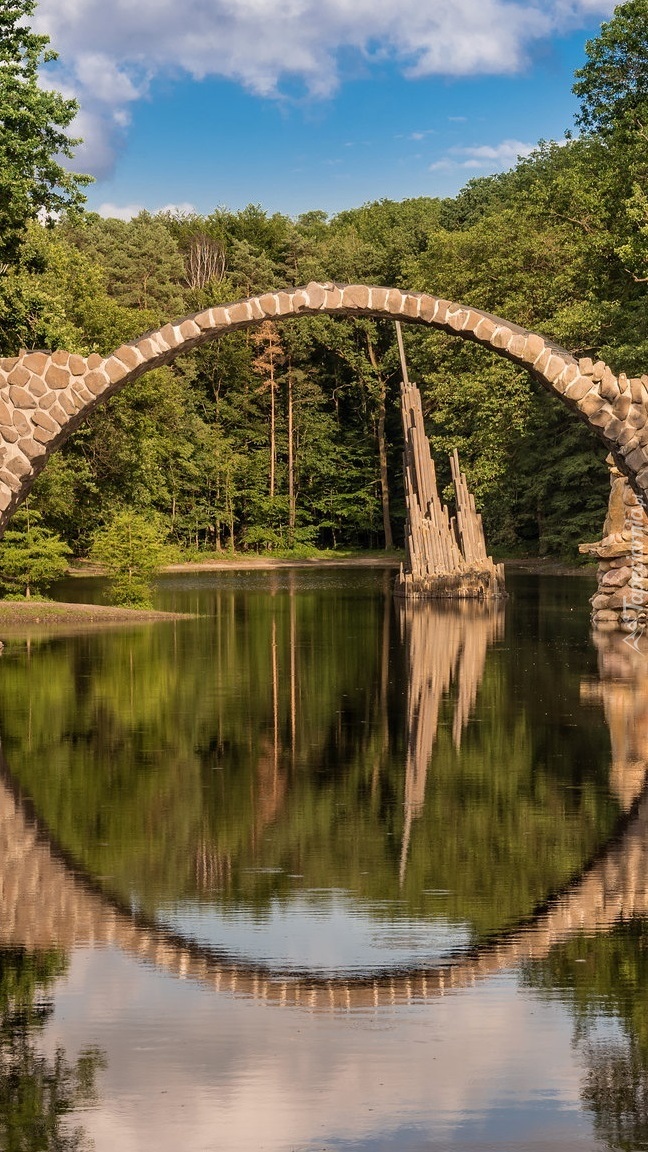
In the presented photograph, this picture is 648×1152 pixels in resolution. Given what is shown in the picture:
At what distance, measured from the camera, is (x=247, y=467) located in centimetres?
6719

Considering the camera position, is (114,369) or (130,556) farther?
(130,556)

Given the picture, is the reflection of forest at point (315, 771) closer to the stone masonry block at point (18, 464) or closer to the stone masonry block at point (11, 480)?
the stone masonry block at point (11, 480)

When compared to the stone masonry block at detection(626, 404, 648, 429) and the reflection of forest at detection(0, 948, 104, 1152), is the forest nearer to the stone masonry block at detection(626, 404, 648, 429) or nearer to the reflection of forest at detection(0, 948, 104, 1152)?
the stone masonry block at detection(626, 404, 648, 429)

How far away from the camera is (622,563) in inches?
979

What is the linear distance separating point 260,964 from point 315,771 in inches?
212

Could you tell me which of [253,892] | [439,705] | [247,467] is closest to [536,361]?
[439,705]

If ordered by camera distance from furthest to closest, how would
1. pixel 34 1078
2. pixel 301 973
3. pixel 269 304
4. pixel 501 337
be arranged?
1. pixel 501 337
2. pixel 269 304
3. pixel 301 973
4. pixel 34 1078

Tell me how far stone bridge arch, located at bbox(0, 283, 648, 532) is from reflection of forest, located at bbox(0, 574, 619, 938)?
96.0 inches

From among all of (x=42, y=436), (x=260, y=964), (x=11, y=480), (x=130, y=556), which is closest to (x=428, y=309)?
(x=42, y=436)

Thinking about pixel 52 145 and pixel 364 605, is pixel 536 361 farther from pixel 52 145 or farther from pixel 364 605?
pixel 364 605

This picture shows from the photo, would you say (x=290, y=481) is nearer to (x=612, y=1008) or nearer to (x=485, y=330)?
(x=485, y=330)

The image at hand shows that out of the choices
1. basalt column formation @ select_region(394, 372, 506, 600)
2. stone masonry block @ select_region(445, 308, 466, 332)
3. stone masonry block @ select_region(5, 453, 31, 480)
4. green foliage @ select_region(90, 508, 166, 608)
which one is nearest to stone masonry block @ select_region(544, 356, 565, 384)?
stone masonry block @ select_region(445, 308, 466, 332)

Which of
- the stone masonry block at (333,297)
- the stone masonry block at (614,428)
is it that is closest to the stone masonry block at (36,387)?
the stone masonry block at (333,297)

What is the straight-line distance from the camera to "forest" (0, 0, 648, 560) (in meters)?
32.1
